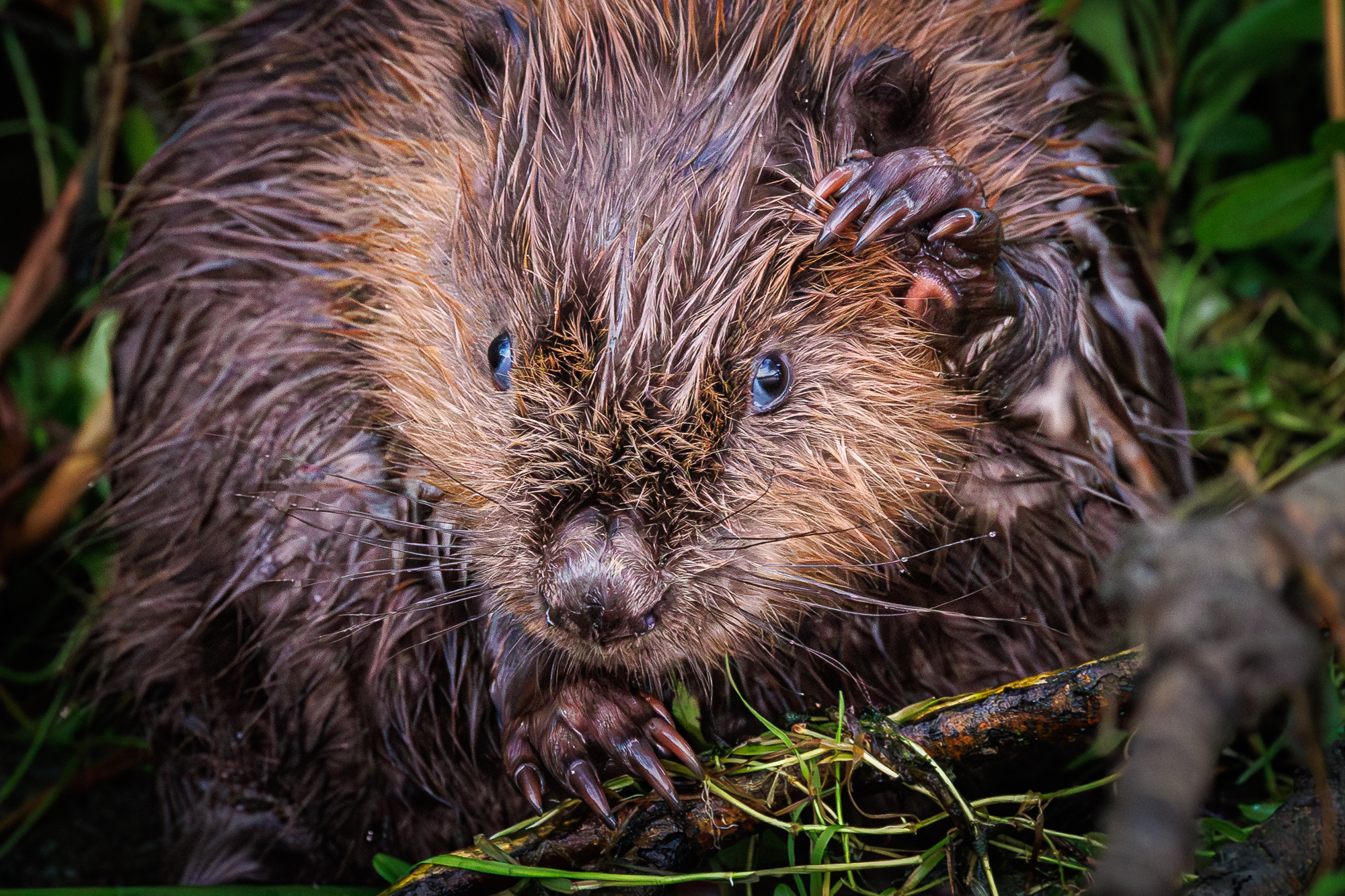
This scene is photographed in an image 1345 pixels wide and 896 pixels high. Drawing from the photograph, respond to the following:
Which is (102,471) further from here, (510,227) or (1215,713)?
(1215,713)

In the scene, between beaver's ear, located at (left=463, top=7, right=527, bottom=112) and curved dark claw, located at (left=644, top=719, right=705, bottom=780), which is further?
beaver's ear, located at (left=463, top=7, right=527, bottom=112)

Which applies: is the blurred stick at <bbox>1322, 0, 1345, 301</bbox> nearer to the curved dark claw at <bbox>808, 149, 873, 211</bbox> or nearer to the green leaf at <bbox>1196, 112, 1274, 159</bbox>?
the green leaf at <bbox>1196, 112, 1274, 159</bbox>

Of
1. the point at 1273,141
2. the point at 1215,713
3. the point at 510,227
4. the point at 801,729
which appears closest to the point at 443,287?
the point at 510,227

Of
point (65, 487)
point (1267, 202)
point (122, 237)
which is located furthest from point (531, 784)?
point (1267, 202)

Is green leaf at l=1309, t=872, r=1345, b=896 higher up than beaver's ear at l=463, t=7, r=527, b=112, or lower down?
lower down

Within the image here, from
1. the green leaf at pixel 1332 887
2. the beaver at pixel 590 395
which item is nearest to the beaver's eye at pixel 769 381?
the beaver at pixel 590 395

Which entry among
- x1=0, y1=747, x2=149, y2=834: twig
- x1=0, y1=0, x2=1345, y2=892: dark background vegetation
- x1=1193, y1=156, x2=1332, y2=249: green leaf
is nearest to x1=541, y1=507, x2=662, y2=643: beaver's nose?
x1=0, y1=0, x2=1345, y2=892: dark background vegetation
